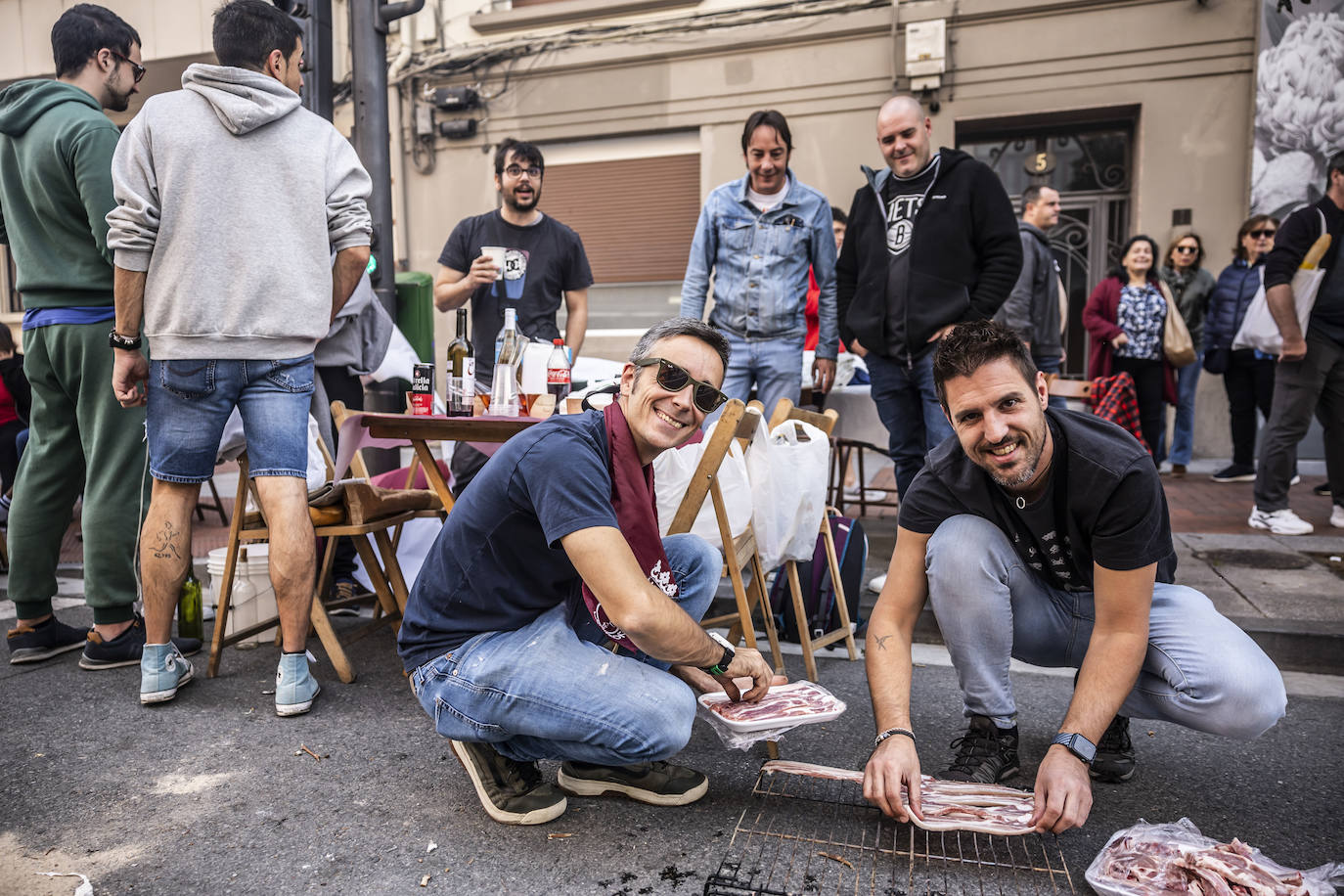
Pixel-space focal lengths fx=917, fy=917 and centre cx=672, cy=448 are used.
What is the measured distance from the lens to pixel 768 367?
4.46 metres

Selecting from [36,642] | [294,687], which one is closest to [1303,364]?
[294,687]

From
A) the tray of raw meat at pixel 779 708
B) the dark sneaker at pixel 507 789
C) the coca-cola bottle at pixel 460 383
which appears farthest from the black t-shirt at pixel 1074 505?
the coca-cola bottle at pixel 460 383

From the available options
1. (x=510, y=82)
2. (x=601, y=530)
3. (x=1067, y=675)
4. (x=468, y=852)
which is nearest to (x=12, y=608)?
(x=468, y=852)

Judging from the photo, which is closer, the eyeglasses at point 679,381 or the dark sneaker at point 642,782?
the eyeglasses at point 679,381

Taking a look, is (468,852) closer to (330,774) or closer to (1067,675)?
(330,774)

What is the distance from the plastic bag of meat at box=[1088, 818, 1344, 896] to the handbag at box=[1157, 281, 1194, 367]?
5345mm

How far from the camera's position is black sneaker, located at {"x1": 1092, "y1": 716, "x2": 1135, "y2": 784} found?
2469 mm

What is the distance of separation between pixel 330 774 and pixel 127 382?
1461 millimetres

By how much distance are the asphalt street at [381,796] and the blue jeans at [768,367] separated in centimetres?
169

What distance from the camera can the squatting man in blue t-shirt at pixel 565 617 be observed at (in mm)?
2033

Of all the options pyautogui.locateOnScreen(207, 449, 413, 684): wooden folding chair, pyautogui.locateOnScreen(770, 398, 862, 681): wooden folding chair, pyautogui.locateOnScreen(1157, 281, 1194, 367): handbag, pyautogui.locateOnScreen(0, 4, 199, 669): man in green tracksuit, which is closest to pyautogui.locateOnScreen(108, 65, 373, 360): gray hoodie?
pyautogui.locateOnScreen(0, 4, 199, 669): man in green tracksuit

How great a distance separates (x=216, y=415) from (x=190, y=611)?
1052 mm

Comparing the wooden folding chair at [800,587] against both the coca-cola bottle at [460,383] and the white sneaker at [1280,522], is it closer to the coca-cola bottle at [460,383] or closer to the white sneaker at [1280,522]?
the coca-cola bottle at [460,383]

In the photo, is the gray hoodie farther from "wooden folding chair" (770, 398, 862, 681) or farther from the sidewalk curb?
the sidewalk curb
